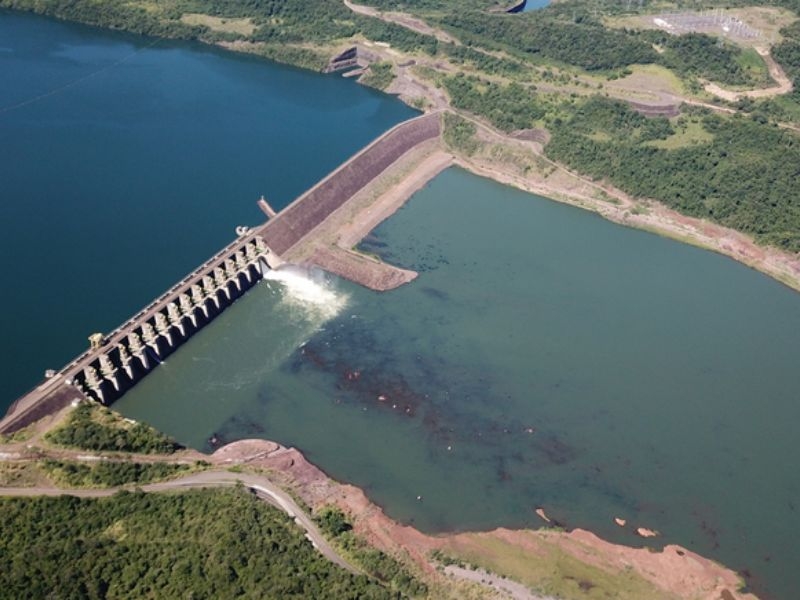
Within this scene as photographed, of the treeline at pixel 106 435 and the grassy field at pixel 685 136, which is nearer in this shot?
the treeline at pixel 106 435

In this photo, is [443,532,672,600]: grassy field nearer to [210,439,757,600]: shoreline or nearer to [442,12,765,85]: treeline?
[210,439,757,600]: shoreline

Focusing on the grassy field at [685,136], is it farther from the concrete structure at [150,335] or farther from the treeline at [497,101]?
the concrete structure at [150,335]

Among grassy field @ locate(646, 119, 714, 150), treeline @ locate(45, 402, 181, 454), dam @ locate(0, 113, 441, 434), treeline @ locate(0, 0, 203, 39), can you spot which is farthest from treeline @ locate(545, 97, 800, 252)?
treeline @ locate(0, 0, 203, 39)

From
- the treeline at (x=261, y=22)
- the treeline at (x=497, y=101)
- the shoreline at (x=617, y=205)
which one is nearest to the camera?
the shoreline at (x=617, y=205)

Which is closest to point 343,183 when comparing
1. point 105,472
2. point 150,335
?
point 150,335

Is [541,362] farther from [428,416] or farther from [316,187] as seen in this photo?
[316,187]

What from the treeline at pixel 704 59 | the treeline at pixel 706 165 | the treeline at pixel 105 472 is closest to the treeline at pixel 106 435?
the treeline at pixel 105 472

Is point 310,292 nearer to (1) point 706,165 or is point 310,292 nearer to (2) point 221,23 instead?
(1) point 706,165
